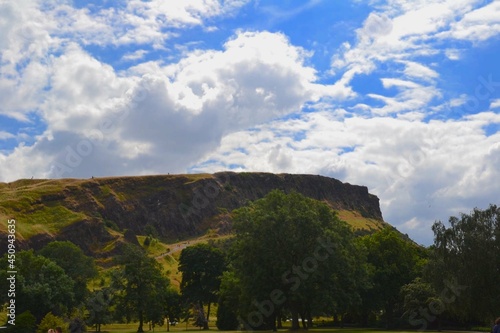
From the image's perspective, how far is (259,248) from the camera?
6297 cm

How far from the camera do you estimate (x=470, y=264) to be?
179 feet

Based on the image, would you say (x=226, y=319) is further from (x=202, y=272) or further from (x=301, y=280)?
(x=301, y=280)

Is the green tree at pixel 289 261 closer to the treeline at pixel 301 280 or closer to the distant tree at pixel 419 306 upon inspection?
the treeline at pixel 301 280

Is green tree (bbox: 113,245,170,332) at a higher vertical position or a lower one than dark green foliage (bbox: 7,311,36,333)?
higher

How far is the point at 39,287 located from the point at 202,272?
104 feet

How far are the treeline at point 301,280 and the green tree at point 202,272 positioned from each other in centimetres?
26

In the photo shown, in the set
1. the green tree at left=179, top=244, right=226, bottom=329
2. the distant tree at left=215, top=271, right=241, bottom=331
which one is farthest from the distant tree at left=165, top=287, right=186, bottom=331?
the distant tree at left=215, top=271, right=241, bottom=331

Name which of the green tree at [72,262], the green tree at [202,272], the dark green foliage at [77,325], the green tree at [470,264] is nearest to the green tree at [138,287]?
the dark green foliage at [77,325]

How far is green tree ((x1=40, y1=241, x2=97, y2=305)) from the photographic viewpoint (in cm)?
10556

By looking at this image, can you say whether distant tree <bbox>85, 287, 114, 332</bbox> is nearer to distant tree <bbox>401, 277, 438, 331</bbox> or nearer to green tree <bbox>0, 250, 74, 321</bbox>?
green tree <bbox>0, 250, 74, 321</bbox>

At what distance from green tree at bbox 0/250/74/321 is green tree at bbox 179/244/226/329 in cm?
2203

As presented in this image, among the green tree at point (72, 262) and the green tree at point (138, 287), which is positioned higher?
the green tree at point (72, 262)

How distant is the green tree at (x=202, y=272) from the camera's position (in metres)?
99.9

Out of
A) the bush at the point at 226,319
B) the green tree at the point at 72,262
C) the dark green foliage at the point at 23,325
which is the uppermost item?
the green tree at the point at 72,262
